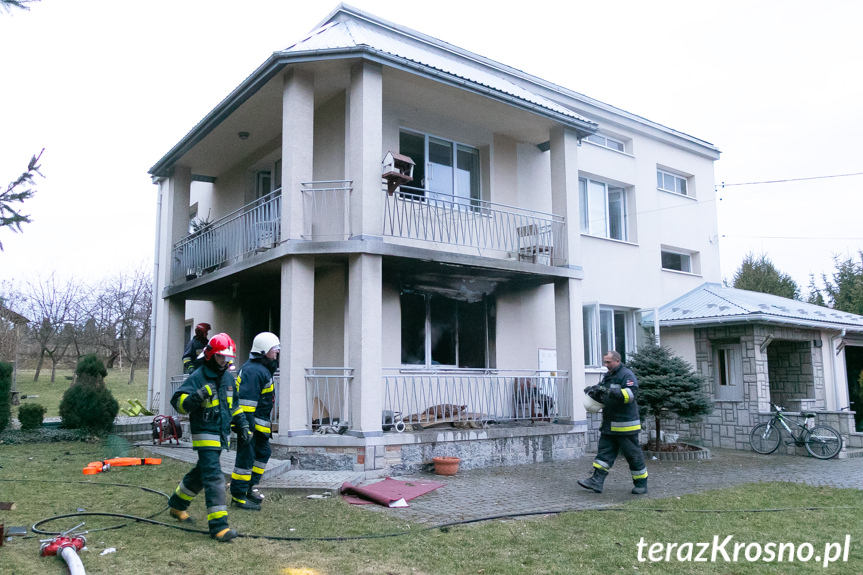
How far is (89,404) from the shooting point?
12.6 m

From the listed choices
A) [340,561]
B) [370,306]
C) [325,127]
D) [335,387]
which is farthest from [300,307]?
[340,561]

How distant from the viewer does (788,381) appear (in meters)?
16.2

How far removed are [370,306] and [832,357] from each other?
1264cm

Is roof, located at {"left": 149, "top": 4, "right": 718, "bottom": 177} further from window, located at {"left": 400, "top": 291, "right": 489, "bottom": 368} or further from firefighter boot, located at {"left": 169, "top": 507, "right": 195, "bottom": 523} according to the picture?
firefighter boot, located at {"left": 169, "top": 507, "right": 195, "bottom": 523}

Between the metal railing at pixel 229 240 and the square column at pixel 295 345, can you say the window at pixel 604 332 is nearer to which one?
the square column at pixel 295 345

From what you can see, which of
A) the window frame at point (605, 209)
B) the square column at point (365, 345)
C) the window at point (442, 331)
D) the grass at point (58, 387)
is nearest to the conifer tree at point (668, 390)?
the window at point (442, 331)

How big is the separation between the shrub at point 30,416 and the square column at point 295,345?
6.57 m

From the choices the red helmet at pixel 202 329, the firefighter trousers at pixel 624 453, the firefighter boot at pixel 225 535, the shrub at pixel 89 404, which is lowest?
the firefighter boot at pixel 225 535

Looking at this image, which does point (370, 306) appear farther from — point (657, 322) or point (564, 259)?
point (657, 322)

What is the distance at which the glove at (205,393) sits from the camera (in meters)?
5.84

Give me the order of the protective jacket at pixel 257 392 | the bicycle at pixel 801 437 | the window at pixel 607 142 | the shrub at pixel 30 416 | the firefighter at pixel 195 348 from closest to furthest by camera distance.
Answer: the protective jacket at pixel 257 392
the firefighter at pixel 195 348
the bicycle at pixel 801 437
the shrub at pixel 30 416
the window at pixel 607 142

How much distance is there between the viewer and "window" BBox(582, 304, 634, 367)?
14.7 m

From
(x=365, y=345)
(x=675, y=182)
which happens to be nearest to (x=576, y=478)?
(x=365, y=345)

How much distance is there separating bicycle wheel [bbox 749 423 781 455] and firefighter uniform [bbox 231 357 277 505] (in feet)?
35.3
